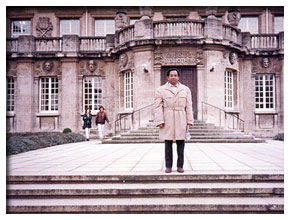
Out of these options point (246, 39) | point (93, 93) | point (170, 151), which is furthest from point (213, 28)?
point (170, 151)

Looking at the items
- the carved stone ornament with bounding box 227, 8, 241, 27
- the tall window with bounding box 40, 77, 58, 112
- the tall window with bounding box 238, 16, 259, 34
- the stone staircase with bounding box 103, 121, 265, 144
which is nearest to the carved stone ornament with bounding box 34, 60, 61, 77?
the tall window with bounding box 40, 77, 58, 112

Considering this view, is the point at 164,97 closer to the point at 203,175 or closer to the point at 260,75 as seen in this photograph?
the point at 203,175

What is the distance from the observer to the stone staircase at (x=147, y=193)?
3938 mm

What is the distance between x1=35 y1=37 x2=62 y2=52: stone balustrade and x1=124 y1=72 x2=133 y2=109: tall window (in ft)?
16.3

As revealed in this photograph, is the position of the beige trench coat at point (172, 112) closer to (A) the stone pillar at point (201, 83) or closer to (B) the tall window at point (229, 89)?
(A) the stone pillar at point (201, 83)

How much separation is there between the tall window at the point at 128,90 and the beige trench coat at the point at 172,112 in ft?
35.0

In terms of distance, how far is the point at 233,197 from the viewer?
424 centimetres

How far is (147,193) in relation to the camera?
4305mm

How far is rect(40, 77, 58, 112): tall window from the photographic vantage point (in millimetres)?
17453

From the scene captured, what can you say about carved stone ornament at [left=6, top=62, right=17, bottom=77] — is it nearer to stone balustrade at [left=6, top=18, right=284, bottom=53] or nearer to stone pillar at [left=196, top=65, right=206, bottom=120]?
stone balustrade at [left=6, top=18, right=284, bottom=53]

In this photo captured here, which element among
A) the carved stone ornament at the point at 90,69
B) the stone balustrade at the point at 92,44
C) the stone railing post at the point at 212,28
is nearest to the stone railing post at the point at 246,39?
the stone railing post at the point at 212,28

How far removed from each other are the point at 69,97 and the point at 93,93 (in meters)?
A: 1.53

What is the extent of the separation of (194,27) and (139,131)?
20.2 feet

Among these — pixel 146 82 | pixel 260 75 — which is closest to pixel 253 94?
pixel 260 75
